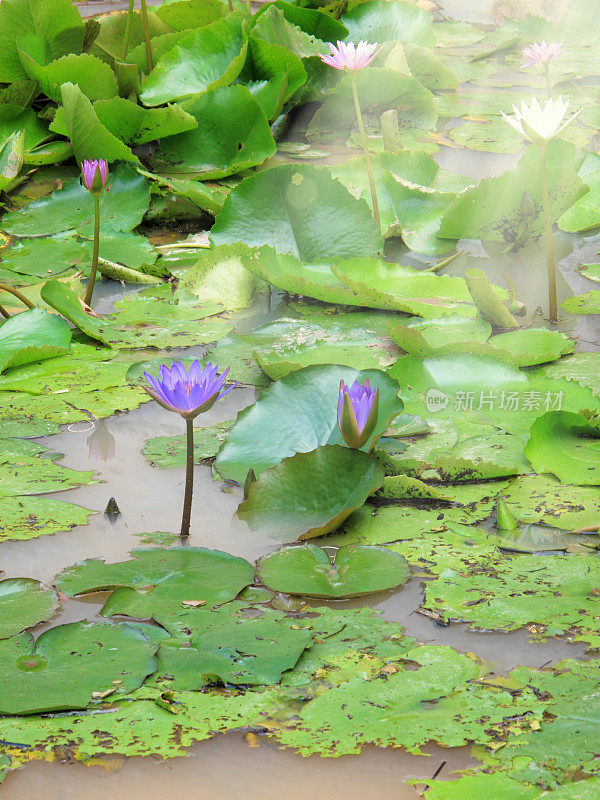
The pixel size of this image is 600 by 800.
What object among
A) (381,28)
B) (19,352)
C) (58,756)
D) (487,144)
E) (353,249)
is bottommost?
(58,756)

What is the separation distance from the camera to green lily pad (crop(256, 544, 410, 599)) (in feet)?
3.67

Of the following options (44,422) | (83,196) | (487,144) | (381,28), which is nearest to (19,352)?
(44,422)

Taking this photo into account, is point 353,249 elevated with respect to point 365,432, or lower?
elevated

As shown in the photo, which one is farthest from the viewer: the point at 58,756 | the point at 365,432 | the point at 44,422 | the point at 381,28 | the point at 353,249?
the point at 381,28

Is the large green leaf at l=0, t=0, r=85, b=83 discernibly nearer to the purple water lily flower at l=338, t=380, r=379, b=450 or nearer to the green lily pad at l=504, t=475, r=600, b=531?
the purple water lily flower at l=338, t=380, r=379, b=450

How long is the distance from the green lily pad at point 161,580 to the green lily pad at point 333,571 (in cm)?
4

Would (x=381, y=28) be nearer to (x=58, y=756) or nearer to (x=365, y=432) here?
(x=365, y=432)

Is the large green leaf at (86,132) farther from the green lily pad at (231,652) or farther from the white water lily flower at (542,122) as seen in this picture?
the green lily pad at (231,652)

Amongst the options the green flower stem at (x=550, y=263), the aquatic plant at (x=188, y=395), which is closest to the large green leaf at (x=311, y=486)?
the aquatic plant at (x=188, y=395)

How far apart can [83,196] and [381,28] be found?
1738mm

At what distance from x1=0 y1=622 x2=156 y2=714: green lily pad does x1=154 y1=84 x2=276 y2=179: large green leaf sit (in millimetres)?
1915

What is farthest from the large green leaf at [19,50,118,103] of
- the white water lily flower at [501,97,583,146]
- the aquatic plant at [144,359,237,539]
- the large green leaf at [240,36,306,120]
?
the aquatic plant at [144,359,237,539]

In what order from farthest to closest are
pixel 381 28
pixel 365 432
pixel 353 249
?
pixel 381 28 → pixel 353 249 → pixel 365 432

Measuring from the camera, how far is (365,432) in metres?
1.27
